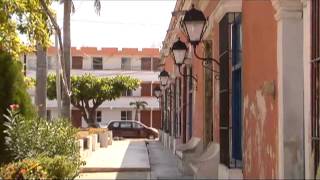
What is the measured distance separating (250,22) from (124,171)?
33.0ft

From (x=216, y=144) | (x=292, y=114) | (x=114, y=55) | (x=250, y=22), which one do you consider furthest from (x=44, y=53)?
(x=114, y=55)

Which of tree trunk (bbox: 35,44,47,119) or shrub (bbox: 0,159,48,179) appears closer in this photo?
shrub (bbox: 0,159,48,179)

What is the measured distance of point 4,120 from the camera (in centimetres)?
1388

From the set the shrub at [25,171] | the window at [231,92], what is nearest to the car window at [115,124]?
the window at [231,92]

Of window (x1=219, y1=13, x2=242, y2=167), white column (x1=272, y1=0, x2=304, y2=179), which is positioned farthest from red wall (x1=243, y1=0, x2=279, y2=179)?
window (x1=219, y1=13, x2=242, y2=167)

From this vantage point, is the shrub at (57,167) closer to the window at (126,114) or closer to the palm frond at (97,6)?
the palm frond at (97,6)

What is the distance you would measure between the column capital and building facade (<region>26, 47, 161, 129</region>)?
2396 inches

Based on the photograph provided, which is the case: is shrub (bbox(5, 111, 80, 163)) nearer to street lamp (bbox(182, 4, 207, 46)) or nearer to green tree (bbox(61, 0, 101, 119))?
street lamp (bbox(182, 4, 207, 46))

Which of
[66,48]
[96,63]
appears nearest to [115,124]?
[96,63]

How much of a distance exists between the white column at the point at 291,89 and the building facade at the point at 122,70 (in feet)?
200

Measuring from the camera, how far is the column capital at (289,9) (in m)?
7.52

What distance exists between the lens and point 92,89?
2147 inches

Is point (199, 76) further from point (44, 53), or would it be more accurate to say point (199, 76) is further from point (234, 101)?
point (44, 53)

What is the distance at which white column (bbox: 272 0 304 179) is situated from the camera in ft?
24.7
